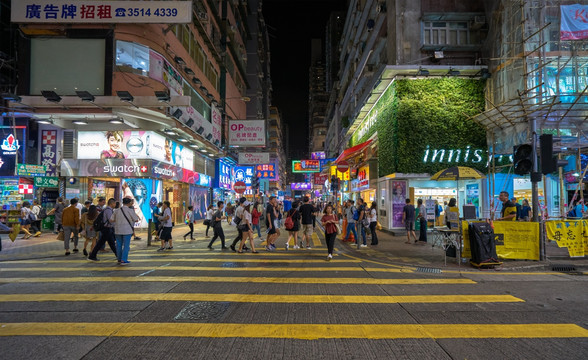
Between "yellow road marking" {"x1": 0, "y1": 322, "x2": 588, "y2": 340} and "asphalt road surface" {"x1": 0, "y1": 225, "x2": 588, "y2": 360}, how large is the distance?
0.01 meters

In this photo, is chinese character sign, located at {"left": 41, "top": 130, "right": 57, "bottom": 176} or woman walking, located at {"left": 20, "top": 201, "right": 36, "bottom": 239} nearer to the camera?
woman walking, located at {"left": 20, "top": 201, "right": 36, "bottom": 239}

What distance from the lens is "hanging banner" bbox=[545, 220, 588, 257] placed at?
9.87 meters

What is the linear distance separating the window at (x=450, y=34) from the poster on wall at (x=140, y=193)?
17.5 metres

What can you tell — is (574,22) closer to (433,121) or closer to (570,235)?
(433,121)

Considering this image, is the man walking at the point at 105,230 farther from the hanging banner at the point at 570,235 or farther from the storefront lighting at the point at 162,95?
the hanging banner at the point at 570,235

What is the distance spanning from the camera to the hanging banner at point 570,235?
987cm

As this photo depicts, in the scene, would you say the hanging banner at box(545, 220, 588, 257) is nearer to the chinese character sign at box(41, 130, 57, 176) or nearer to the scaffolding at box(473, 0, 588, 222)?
the scaffolding at box(473, 0, 588, 222)

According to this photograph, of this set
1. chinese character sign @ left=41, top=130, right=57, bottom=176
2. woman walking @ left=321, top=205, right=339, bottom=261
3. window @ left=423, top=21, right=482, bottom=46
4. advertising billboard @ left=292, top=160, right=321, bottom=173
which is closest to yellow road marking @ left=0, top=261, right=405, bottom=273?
woman walking @ left=321, top=205, right=339, bottom=261

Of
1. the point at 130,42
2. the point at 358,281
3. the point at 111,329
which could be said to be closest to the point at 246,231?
the point at 358,281

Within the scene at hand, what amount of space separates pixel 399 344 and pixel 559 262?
8.23 m

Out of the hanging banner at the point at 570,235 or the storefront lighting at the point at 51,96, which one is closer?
the hanging banner at the point at 570,235

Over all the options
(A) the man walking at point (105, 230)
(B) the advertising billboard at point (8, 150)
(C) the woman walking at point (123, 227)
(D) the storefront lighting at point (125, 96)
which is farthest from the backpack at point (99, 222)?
(B) the advertising billboard at point (8, 150)

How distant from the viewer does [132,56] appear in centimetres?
1745

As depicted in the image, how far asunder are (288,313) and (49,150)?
2065 centimetres
